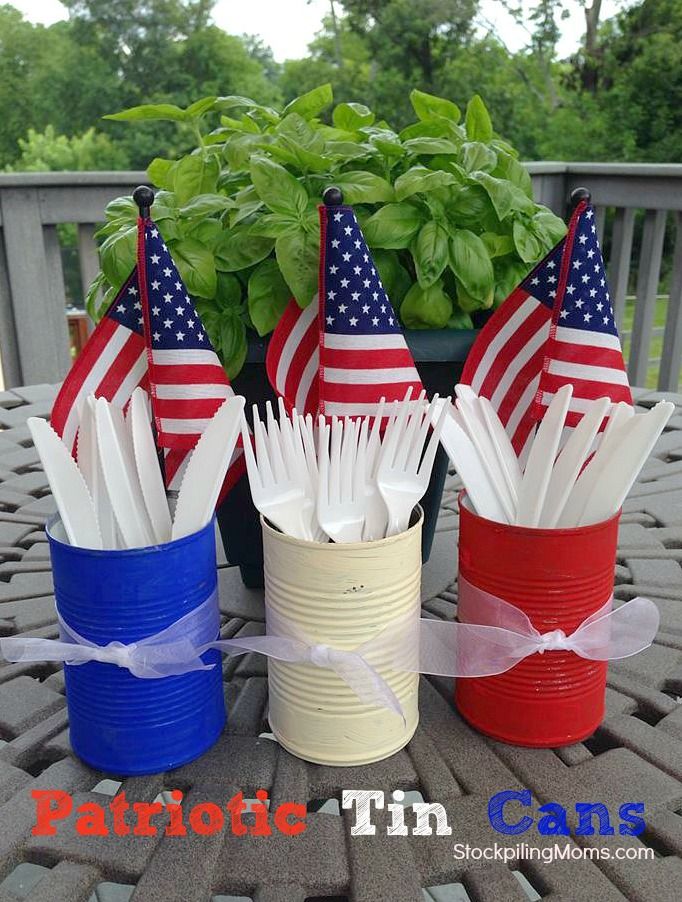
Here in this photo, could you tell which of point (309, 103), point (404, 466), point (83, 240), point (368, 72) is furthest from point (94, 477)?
point (368, 72)

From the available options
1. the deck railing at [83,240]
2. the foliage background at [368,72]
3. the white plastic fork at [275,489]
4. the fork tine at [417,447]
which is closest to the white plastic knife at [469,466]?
the fork tine at [417,447]

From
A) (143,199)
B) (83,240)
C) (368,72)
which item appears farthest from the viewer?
(368,72)

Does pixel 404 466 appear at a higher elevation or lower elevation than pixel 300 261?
lower

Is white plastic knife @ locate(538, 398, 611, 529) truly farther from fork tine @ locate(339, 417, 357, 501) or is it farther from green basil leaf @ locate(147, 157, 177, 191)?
green basil leaf @ locate(147, 157, 177, 191)

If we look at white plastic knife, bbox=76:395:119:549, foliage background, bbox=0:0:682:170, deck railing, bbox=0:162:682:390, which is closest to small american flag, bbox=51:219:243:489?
white plastic knife, bbox=76:395:119:549

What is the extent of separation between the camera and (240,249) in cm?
81

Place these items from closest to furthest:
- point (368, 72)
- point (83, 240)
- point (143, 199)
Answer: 1. point (143, 199)
2. point (83, 240)
3. point (368, 72)

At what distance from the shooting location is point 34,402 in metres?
1.52

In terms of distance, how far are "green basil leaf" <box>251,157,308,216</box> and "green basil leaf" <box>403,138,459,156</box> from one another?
4.9 inches

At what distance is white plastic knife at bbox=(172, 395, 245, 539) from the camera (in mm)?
641

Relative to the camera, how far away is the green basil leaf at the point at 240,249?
0.81 meters

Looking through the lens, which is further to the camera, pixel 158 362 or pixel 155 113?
pixel 155 113

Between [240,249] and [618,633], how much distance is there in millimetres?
484

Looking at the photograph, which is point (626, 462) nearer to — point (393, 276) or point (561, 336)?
point (561, 336)
